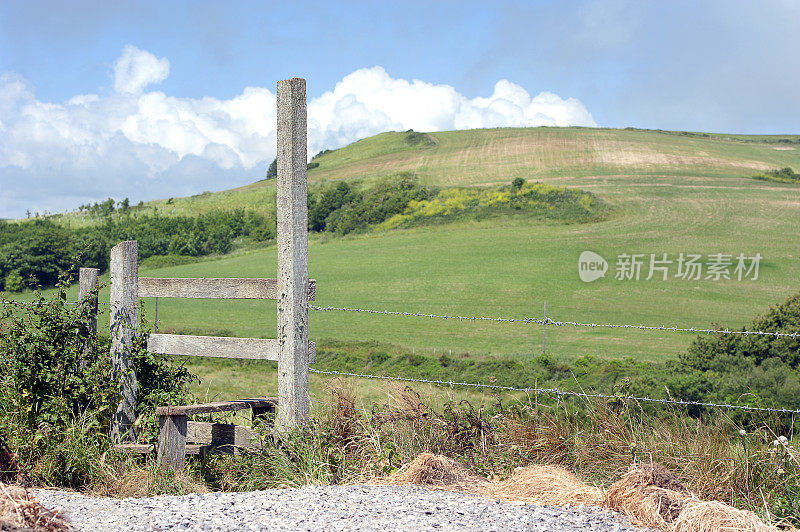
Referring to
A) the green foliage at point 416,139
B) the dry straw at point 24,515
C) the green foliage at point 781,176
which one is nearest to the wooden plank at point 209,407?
the dry straw at point 24,515

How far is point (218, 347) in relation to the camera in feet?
21.7

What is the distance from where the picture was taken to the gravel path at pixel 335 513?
4.26 m

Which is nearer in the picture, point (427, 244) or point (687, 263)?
point (687, 263)

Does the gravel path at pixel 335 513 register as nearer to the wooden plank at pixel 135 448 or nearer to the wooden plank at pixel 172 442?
the wooden plank at pixel 172 442

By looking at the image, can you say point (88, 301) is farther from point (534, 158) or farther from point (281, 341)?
point (534, 158)

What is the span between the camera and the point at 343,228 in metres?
63.2

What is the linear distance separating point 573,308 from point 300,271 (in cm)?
3165

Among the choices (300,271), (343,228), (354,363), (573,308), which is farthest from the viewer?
(343,228)

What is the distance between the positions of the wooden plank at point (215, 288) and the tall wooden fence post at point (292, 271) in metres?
0.14

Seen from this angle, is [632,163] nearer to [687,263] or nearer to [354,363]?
[687,263]

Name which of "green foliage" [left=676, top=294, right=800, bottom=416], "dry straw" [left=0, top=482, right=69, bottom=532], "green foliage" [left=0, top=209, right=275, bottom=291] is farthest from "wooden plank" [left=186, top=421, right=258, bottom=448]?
"green foliage" [left=0, top=209, right=275, bottom=291]

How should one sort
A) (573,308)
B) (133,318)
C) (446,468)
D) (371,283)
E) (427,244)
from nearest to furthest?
(446,468)
(133,318)
(573,308)
(371,283)
(427,244)

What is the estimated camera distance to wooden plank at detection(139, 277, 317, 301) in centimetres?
644

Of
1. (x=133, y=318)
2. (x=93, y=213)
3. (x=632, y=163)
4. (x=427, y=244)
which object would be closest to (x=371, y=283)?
(x=427, y=244)
